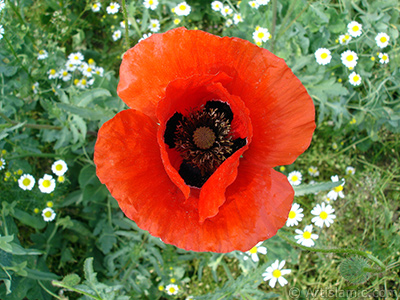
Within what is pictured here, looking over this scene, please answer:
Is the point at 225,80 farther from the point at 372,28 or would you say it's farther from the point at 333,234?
the point at 333,234

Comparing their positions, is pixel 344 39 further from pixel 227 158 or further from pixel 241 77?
pixel 227 158

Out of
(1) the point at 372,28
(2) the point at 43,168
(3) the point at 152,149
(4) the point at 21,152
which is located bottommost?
(2) the point at 43,168

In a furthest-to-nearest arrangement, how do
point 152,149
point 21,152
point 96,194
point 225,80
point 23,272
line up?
point 96,194
point 21,152
point 23,272
point 152,149
point 225,80

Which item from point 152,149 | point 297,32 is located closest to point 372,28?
point 297,32

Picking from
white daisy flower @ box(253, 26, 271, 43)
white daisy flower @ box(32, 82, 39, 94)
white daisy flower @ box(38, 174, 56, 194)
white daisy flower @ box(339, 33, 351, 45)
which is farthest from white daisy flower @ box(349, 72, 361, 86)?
white daisy flower @ box(32, 82, 39, 94)

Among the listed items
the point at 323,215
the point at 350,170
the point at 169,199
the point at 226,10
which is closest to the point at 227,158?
the point at 169,199

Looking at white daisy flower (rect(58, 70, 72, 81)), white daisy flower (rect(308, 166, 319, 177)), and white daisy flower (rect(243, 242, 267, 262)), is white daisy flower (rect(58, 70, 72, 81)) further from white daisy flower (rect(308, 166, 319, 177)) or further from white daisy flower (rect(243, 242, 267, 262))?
white daisy flower (rect(308, 166, 319, 177))

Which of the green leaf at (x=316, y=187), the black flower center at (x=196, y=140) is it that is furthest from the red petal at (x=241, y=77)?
the green leaf at (x=316, y=187)
